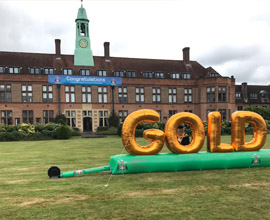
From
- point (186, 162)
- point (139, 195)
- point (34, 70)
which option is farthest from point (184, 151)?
point (34, 70)

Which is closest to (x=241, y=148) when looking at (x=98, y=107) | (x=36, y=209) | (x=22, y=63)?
(x=36, y=209)

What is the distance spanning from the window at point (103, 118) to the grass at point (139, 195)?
3143 centimetres

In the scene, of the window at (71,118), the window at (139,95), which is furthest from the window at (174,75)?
the window at (71,118)

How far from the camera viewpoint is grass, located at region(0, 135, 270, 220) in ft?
15.9

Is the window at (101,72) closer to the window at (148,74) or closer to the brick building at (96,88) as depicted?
the brick building at (96,88)

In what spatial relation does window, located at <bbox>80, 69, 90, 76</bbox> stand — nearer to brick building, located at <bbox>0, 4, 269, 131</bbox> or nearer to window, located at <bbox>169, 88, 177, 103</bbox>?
brick building, located at <bbox>0, 4, 269, 131</bbox>

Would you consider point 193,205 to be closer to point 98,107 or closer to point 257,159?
point 257,159

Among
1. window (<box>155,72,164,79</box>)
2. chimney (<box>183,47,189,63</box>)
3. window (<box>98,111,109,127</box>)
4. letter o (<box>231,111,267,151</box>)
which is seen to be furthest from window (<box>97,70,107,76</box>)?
letter o (<box>231,111,267,151</box>)

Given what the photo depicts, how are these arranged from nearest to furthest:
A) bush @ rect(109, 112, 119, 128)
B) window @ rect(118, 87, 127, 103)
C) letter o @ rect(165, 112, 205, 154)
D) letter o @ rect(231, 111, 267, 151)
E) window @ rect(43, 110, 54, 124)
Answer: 1. letter o @ rect(165, 112, 205, 154)
2. letter o @ rect(231, 111, 267, 151)
3. window @ rect(43, 110, 54, 124)
4. bush @ rect(109, 112, 119, 128)
5. window @ rect(118, 87, 127, 103)

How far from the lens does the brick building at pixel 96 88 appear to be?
122 ft

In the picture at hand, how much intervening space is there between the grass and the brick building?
30.9 meters

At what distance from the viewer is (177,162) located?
8.73 m

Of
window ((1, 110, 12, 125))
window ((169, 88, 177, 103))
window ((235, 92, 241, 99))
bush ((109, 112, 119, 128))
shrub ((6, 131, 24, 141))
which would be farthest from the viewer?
window ((235, 92, 241, 99))

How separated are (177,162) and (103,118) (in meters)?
32.3
